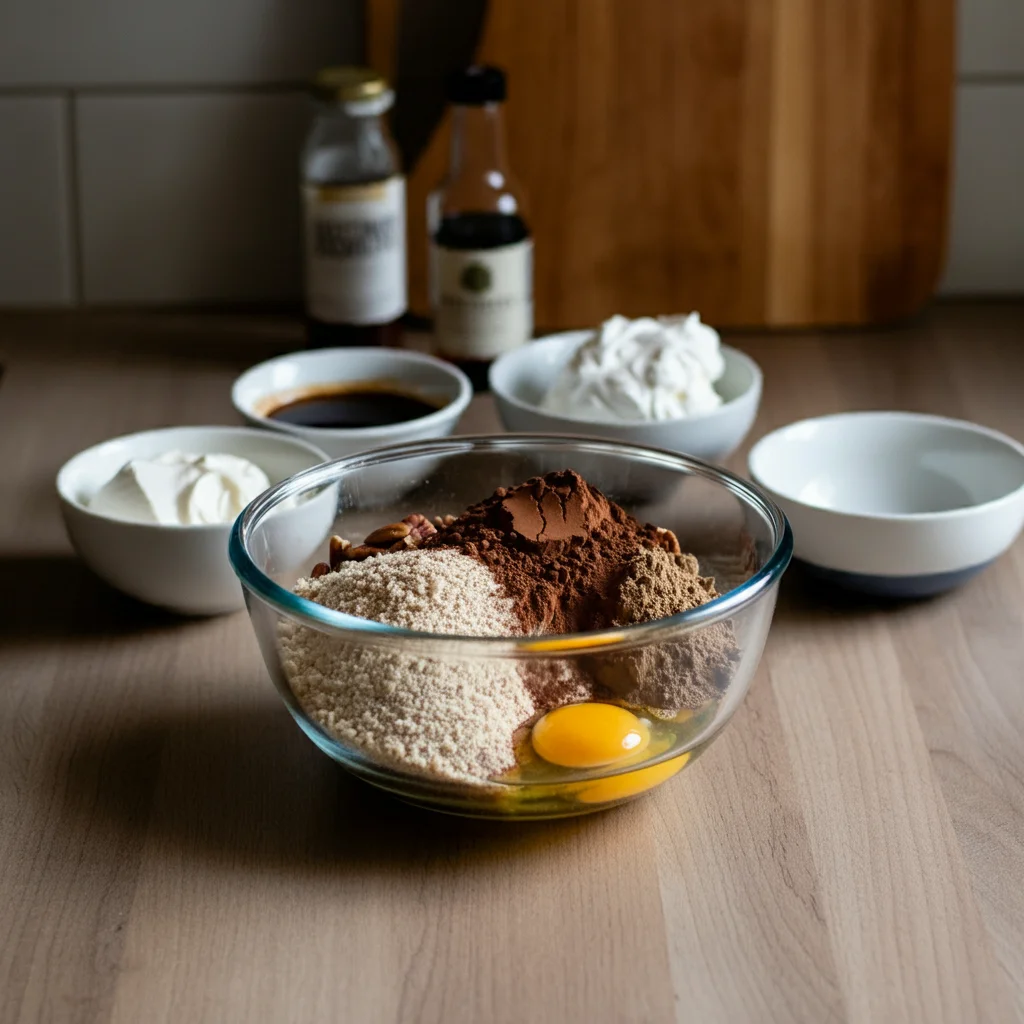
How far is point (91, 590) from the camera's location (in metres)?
1.09

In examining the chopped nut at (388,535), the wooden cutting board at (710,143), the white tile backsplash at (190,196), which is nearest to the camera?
the chopped nut at (388,535)

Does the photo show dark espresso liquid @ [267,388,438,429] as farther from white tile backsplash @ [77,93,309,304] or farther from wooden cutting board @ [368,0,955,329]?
white tile backsplash @ [77,93,309,304]

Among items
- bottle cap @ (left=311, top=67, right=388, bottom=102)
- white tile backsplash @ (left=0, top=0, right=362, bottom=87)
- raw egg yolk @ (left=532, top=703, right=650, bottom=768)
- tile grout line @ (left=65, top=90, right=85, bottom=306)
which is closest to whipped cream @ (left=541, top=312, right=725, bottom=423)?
bottle cap @ (left=311, top=67, right=388, bottom=102)

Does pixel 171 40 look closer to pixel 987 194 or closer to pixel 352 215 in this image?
pixel 352 215

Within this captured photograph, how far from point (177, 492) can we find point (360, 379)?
12.6 inches

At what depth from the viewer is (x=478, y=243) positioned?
136cm

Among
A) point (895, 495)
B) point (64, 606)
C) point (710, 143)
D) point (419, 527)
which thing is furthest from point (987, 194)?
point (64, 606)

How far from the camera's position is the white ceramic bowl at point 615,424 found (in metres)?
1.16

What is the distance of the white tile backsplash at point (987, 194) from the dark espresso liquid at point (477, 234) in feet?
1.82

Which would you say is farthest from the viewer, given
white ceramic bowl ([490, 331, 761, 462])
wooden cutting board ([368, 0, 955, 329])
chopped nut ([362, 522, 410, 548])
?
wooden cutting board ([368, 0, 955, 329])

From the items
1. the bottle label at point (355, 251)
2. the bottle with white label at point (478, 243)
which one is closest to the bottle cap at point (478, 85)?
the bottle with white label at point (478, 243)

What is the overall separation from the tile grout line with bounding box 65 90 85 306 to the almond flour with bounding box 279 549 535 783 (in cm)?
96

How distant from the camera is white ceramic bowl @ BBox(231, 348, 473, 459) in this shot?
1.20m

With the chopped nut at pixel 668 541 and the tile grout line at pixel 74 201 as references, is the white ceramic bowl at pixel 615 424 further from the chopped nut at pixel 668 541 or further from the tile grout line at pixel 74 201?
the tile grout line at pixel 74 201
